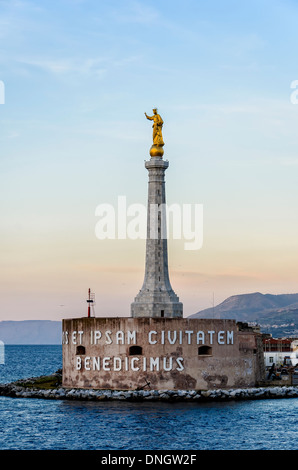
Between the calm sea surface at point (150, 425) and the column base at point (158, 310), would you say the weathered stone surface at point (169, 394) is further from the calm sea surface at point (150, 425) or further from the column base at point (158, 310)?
the column base at point (158, 310)

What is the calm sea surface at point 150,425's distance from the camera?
3488cm

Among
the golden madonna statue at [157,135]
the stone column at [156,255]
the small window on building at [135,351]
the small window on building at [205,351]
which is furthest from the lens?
the golden madonna statue at [157,135]

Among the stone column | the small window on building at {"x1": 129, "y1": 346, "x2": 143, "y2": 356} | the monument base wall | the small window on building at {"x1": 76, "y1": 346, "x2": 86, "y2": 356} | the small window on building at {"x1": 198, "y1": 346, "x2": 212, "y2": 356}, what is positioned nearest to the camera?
the monument base wall

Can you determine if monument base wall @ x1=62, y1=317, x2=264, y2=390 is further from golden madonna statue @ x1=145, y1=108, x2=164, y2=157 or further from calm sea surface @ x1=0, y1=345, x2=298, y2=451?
golden madonna statue @ x1=145, y1=108, x2=164, y2=157

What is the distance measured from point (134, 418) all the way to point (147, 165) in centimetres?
1757

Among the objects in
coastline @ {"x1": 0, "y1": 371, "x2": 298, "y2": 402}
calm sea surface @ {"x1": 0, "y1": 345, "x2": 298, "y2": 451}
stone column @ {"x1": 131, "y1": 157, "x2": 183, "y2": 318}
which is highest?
stone column @ {"x1": 131, "y1": 157, "x2": 183, "y2": 318}

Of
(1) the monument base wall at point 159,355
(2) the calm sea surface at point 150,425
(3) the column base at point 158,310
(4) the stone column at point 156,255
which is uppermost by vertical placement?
(4) the stone column at point 156,255

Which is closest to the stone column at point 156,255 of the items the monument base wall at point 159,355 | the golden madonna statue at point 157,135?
the golden madonna statue at point 157,135

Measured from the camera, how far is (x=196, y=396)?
153 ft

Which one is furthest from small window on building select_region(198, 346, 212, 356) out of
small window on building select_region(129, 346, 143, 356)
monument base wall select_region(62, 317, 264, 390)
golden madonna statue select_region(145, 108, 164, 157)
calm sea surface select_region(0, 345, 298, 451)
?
golden madonna statue select_region(145, 108, 164, 157)

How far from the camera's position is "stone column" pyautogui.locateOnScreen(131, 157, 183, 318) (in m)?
50.7

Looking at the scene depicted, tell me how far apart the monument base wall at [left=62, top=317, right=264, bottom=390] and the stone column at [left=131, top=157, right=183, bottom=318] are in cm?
272

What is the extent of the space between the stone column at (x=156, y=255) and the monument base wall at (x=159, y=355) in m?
2.72
